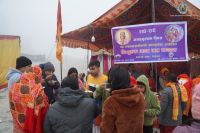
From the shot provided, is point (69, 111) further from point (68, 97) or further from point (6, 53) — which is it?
point (6, 53)

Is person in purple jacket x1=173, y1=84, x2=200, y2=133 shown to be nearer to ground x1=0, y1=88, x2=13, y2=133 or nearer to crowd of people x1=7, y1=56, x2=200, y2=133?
crowd of people x1=7, y1=56, x2=200, y2=133

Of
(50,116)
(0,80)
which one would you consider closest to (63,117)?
(50,116)

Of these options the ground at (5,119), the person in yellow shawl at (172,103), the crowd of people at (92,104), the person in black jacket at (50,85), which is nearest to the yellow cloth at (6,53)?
the ground at (5,119)

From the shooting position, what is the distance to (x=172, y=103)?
5605mm

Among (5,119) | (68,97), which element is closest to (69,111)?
(68,97)

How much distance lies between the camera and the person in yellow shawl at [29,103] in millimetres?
4105

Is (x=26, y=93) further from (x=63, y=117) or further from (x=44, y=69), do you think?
(x=44, y=69)

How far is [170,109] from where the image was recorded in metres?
5.63

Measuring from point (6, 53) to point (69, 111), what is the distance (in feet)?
51.0

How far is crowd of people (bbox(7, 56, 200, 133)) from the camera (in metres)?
3.44

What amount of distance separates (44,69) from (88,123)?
2105 mm

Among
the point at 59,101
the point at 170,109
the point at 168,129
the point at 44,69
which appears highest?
the point at 44,69

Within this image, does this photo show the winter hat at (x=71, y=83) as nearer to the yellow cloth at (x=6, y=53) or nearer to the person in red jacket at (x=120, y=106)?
the person in red jacket at (x=120, y=106)

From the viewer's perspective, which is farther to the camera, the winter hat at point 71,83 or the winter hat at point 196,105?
the winter hat at point 71,83
